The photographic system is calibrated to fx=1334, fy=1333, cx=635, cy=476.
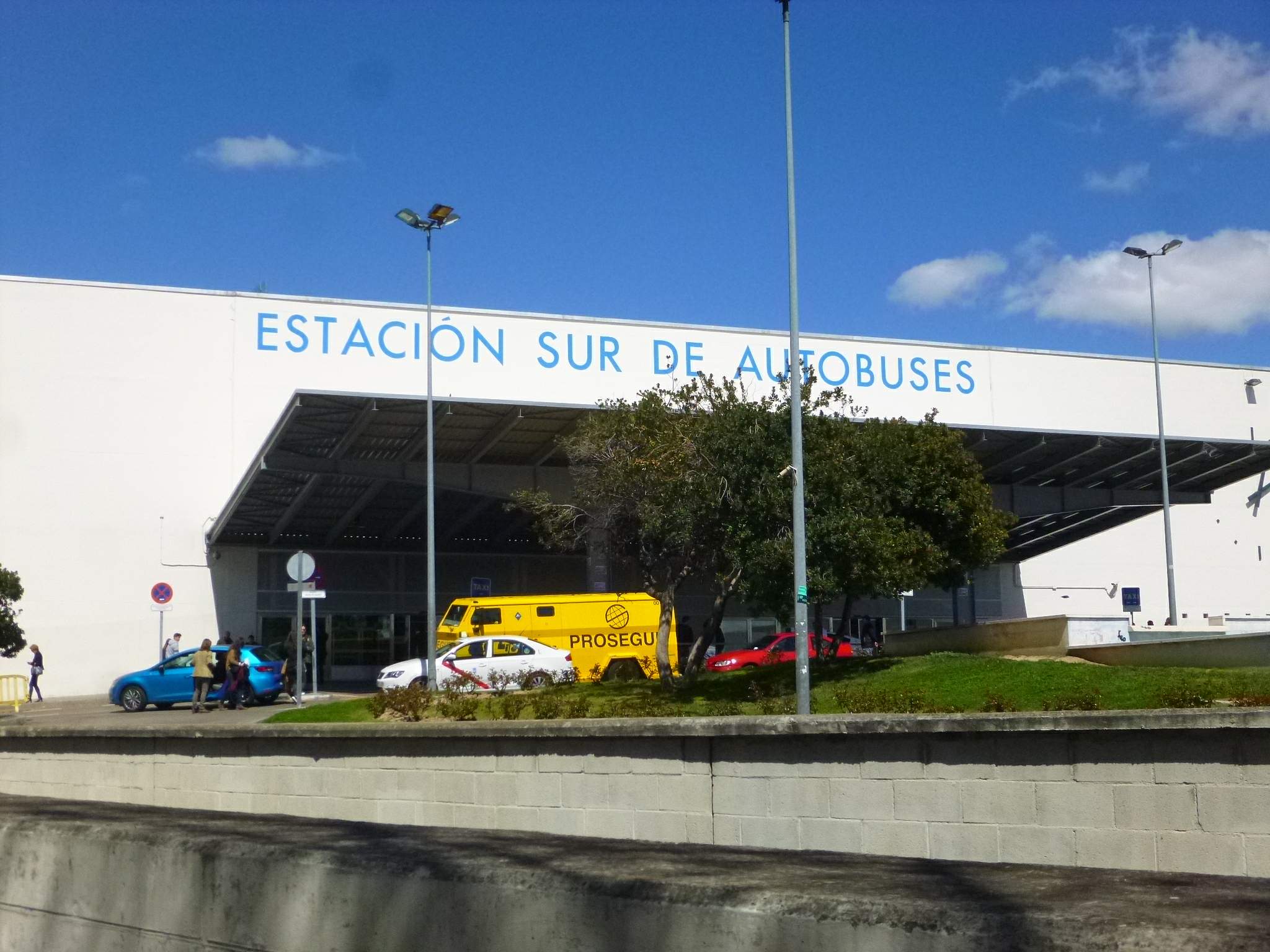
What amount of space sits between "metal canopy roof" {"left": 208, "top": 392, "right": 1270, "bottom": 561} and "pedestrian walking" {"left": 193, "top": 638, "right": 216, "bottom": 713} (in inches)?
250

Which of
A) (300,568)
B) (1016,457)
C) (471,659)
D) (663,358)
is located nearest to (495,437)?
(471,659)

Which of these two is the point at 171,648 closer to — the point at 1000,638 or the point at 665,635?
the point at 665,635

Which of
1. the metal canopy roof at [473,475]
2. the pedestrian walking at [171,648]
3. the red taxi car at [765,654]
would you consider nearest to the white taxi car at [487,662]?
the red taxi car at [765,654]

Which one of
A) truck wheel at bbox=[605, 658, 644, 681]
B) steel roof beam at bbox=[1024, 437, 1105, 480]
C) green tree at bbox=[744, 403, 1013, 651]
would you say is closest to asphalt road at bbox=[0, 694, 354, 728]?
truck wheel at bbox=[605, 658, 644, 681]

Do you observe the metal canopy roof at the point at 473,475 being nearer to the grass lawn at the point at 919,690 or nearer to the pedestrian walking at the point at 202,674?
the pedestrian walking at the point at 202,674

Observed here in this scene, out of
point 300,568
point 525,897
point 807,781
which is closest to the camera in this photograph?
point 525,897

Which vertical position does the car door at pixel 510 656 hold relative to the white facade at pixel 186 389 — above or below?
below

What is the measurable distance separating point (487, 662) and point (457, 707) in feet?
44.1

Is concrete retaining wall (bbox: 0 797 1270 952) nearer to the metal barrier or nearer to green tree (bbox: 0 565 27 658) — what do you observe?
green tree (bbox: 0 565 27 658)

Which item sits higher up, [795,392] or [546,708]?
[795,392]

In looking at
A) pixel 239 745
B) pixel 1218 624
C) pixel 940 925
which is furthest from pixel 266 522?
pixel 940 925

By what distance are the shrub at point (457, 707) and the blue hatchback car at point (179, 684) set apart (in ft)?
46.3

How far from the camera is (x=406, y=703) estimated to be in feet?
50.7

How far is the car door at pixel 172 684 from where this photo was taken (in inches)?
1169
